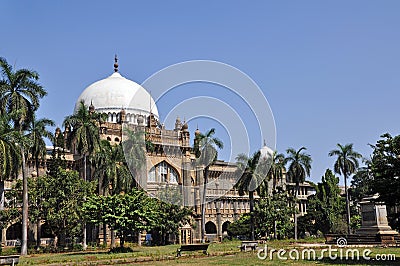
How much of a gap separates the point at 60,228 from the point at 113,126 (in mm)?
22132

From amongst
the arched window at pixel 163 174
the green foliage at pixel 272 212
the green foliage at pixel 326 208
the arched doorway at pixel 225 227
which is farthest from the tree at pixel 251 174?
the arched doorway at pixel 225 227

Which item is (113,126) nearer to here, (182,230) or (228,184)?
(182,230)

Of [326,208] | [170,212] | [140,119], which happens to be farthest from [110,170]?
[326,208]

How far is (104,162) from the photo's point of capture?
147 ft

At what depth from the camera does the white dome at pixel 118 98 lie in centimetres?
6706

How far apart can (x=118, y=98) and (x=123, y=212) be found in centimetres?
3577

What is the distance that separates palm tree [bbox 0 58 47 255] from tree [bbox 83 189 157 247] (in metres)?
5.00

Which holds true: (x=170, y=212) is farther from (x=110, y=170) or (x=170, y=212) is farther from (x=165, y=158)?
(x=165, y=158)

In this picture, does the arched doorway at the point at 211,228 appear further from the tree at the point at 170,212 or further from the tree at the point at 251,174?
the tree at the point at 170,212

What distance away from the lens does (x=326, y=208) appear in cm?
6166

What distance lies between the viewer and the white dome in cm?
6706

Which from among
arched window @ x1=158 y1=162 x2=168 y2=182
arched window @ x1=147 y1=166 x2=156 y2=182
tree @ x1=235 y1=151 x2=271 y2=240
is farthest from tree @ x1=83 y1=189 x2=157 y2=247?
arched window @ x1=158 y1=162 x2=168 y2=182

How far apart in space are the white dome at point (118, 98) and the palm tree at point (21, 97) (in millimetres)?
30317

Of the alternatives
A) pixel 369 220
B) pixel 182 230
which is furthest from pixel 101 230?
pixel 369 220
